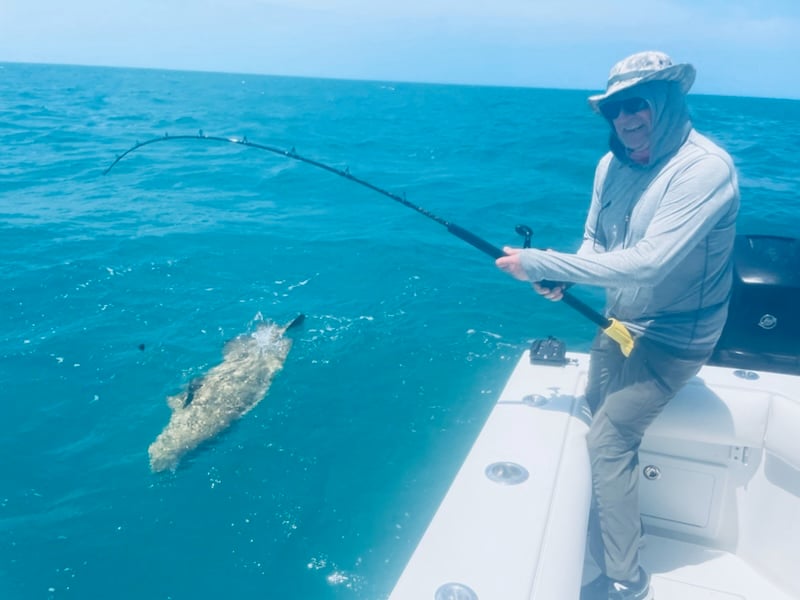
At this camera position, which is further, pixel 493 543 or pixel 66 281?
pixel 66 281

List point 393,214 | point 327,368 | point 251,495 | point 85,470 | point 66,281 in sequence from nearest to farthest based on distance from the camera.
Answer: point 251,495 < point 85,470 < point 327,368 < point 66,281 < point 393,214

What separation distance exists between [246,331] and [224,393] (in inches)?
76.1

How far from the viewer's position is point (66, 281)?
11.2 meters

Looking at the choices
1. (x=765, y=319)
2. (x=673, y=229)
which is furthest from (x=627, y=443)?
(x=765, y=319)

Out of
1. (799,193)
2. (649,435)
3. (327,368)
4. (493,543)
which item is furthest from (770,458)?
(799,193)

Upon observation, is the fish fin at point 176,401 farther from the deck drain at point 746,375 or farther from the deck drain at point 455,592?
the deck drain at point 746,375

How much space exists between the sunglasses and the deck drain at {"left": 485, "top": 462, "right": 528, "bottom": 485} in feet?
6.39

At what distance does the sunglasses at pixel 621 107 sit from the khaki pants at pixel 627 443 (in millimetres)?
1260

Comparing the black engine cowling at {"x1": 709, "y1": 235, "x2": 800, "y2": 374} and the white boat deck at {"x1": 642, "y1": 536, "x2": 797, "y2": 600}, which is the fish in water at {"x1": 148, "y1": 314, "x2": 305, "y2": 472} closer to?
the white boat deck at {"x1": 642, "y1": 536, "x2": 797, "y2": 600}

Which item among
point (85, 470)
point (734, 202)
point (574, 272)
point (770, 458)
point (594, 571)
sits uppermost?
point (734, 202)

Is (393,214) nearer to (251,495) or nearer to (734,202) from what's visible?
(251,495)

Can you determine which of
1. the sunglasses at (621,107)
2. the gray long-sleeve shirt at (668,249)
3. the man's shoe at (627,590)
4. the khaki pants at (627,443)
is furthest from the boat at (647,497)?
the sunglasses at (621,107)

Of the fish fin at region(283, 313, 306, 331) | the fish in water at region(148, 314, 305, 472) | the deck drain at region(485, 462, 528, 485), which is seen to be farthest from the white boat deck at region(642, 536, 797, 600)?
the fish fin at region(283, 313, 306, 331)

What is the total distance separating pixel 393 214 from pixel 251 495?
12083mm
